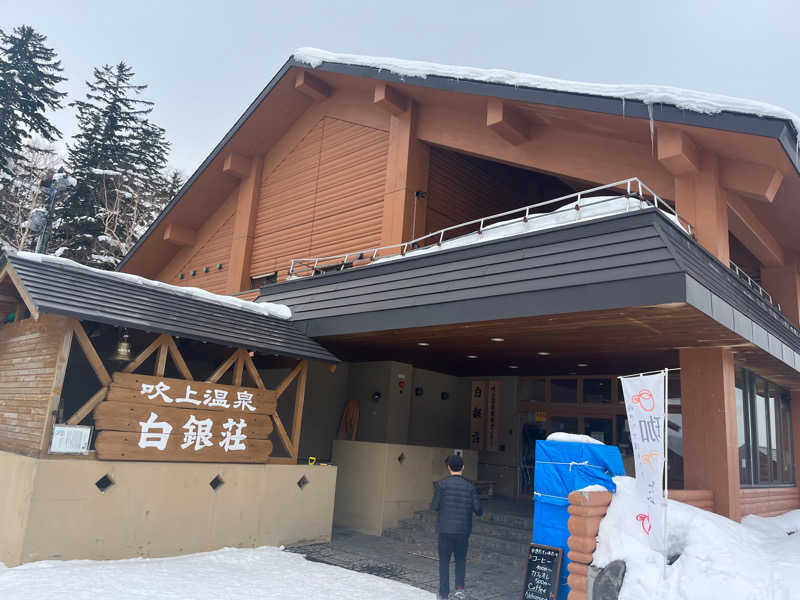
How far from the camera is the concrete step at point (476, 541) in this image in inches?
340

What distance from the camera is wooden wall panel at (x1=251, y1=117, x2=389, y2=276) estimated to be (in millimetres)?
12344

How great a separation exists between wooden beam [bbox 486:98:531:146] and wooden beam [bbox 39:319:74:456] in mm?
6851

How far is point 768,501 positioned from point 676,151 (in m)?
5.76

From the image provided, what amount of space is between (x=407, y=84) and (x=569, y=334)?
572 centimetres

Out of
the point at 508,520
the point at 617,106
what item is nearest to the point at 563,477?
the point at 508,520

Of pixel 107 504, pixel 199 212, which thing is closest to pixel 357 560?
pixel 107 504

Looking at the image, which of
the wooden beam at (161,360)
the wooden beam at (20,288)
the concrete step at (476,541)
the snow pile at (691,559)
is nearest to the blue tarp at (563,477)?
the snow pile at (691,559)

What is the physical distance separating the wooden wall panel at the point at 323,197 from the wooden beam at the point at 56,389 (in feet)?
19.9

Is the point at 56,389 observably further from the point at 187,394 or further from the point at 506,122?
the point at 506,122

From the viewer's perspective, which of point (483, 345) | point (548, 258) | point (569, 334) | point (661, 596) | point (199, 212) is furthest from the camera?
point (199, 212)

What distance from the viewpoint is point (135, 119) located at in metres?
29.7

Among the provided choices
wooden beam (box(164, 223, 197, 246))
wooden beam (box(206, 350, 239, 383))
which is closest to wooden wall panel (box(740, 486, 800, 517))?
wooden beam (box(206, 350, 239, 383))

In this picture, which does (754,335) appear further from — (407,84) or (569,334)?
(407,84)

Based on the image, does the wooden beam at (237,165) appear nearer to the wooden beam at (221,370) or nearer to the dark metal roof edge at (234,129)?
the dark metal roof edge at (234,129)
